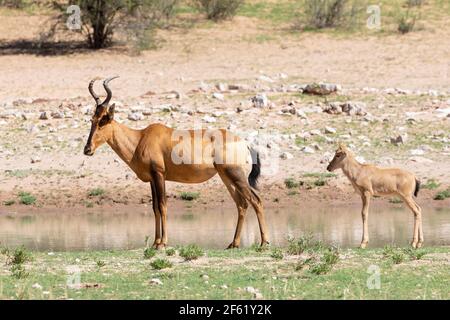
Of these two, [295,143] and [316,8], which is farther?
[316,8]

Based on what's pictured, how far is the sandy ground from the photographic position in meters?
19.6

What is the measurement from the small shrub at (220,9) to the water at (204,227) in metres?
13.3

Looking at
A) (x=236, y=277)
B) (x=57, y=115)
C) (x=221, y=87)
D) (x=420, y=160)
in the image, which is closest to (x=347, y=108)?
(x=420, y=160)

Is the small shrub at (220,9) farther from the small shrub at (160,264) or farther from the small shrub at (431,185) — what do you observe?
the small shrub at (160,264)

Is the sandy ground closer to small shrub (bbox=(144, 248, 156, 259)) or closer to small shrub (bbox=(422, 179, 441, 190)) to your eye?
small shrub (bbox=(422, 179, 441, 190))

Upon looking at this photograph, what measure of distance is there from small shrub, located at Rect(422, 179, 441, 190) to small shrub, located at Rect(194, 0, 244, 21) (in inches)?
522

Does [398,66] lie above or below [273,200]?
above

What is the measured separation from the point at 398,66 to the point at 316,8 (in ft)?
17.0

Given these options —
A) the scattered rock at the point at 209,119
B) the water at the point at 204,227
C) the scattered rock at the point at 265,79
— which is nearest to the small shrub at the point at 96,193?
the water at the point at 204,227

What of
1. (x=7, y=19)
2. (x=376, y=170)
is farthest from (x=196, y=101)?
(x=7, y=19)

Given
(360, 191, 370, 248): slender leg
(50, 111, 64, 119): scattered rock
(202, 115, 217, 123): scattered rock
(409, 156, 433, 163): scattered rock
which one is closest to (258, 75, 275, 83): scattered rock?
(202, 115, 217, 123): scattered rock

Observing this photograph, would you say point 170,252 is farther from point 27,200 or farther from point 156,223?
point 27,200

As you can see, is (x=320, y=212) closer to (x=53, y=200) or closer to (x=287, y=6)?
(x=53, y=200)

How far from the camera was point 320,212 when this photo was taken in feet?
60.2
